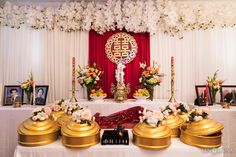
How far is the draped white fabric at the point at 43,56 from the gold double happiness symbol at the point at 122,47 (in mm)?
482

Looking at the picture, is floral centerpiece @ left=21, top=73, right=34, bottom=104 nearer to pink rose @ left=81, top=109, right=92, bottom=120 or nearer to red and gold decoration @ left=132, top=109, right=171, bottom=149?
pink rose @ left=81, top=109, right=92, bottom=120

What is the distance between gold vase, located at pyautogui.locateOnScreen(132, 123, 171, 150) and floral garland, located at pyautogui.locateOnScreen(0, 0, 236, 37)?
2.46 m

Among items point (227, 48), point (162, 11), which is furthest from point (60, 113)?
point (227, 48)

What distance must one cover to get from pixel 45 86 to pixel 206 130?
2890 mm

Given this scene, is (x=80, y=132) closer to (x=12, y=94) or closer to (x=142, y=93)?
(x=142, y=93)

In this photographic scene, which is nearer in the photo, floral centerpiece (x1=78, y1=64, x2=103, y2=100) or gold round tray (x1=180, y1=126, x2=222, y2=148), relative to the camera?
gold round tray (x1=180, y1=126, x2=222, y2=148)

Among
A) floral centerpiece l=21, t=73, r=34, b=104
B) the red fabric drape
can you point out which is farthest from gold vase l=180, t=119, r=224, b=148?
floral centerpiece l=21, t=73, r=34, b=104

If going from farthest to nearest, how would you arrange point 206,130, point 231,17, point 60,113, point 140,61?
point 140,61, point 231,17, point 60,113, point 206,130

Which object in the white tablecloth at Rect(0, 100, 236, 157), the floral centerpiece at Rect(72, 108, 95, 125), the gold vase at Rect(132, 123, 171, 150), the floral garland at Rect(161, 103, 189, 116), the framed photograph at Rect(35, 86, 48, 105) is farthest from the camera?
the framed photograph at Rect(35, 86, 48, 105)

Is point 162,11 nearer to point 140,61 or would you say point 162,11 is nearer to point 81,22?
point 140,61

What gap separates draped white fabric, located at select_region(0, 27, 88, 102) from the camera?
13.0 ft

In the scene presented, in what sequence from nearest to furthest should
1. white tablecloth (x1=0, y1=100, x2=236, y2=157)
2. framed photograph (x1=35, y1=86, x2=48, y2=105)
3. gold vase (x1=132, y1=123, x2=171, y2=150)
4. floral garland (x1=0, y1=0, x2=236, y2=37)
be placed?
gold vase (x1=132, y1=123, x2=171, y2=150), white tablecloth (x1=0, y1=100, x2=236, y2=157), framed photograph (x1=35, y1=86, x2=48, y2=105), floral garland (x1=0, y1=0, x2=236, y2=37)

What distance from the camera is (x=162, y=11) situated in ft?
12.4

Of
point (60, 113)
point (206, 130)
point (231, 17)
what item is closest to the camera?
point (206, 130)
